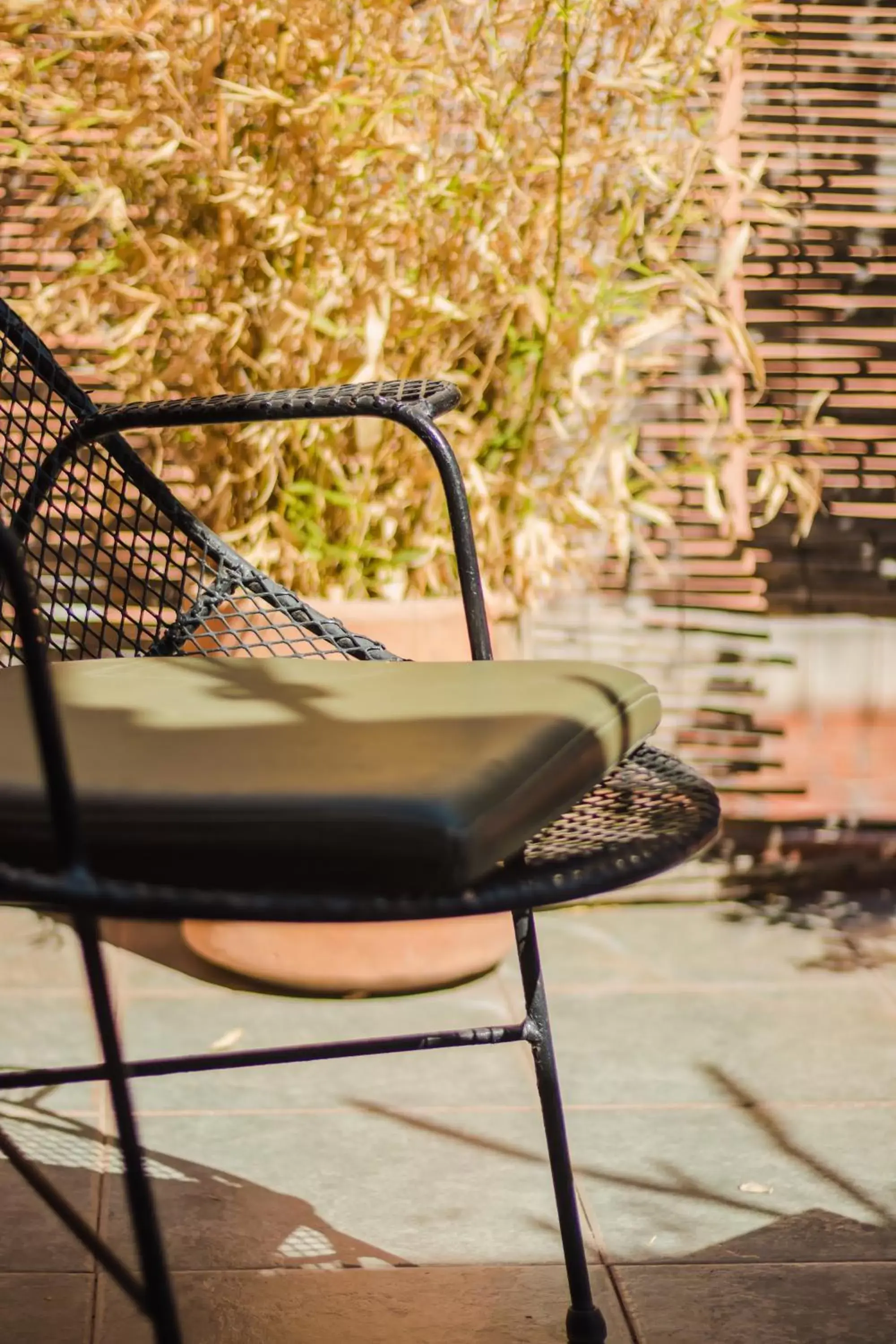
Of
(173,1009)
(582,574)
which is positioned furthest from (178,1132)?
(582,574)

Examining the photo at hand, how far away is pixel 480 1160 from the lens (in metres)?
1.69

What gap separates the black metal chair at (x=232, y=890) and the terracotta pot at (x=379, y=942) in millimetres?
235

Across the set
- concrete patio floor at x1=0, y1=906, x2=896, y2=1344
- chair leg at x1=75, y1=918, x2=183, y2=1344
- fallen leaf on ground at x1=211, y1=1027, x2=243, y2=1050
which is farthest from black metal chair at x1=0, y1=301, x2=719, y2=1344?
fallen leaf on ground at x1=211, y1=1027, x2=243, y2=1050

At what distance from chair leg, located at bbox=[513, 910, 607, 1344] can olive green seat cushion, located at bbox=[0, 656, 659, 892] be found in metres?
0.26

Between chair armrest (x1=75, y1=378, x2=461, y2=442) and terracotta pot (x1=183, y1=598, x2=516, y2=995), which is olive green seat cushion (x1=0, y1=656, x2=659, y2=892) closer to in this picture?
chair armrest (x1=75, y1=378, x2=461, y2=442)

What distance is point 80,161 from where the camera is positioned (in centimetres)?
266

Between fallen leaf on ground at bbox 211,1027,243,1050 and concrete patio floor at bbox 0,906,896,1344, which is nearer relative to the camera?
concrete patio floor at bbox 0,906,896,1344

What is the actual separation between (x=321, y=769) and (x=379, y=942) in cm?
135

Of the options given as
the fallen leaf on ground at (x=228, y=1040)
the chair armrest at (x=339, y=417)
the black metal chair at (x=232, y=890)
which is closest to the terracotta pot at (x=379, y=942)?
the fallen leaf on ground at (x=228, y=1040)

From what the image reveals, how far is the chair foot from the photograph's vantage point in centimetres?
125

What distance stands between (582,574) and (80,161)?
45.8 inches

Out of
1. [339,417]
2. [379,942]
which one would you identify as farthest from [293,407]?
[379,942]

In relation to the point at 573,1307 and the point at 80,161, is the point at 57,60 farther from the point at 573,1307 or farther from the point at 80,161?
the point at 573,1307

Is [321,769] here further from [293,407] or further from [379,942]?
[379,942]
